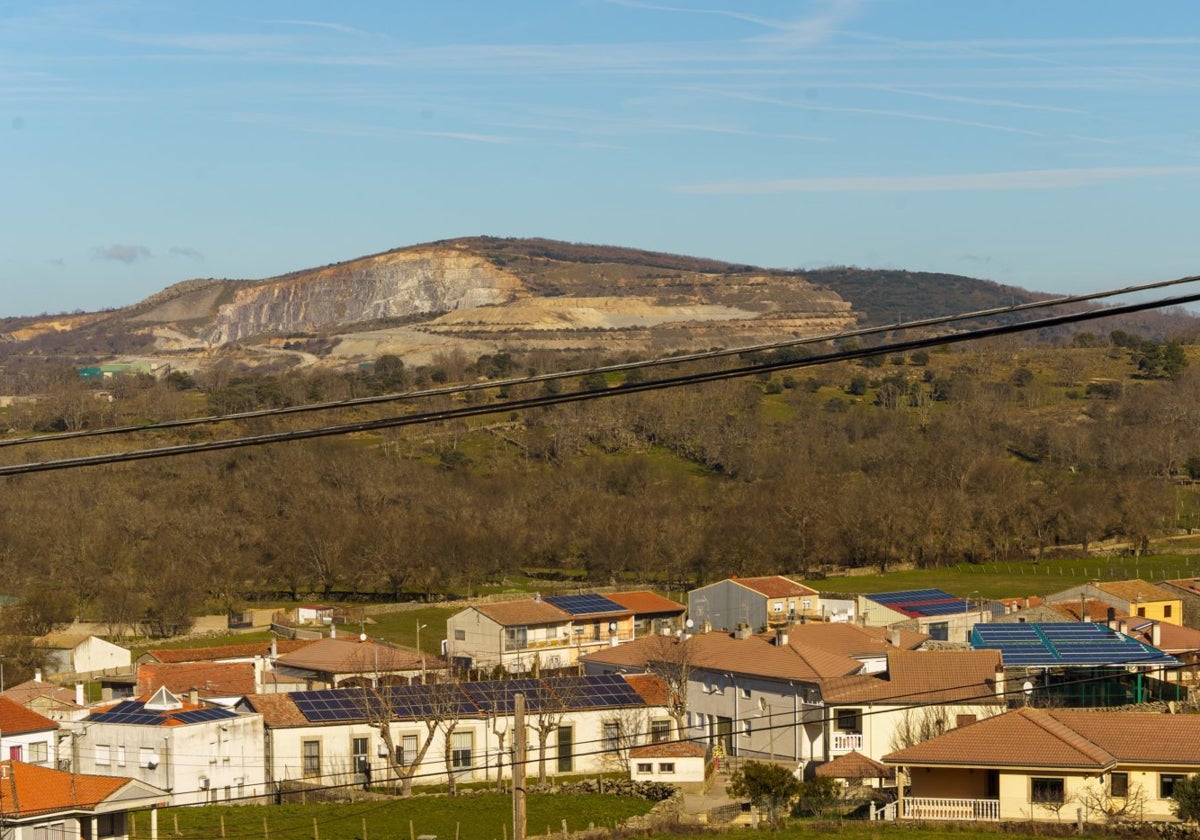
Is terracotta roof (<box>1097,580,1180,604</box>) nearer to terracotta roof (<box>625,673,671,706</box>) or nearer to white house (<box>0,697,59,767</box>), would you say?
terracotta roof (<box>625,673,671,706</box>)

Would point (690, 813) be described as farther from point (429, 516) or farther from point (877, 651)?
point (429, 516)

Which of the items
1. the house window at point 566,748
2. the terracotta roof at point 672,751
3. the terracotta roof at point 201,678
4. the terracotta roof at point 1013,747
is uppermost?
the terracotta roof at point 1013,747

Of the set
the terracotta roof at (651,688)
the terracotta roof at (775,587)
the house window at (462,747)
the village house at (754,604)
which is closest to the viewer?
the house window at (462,747)

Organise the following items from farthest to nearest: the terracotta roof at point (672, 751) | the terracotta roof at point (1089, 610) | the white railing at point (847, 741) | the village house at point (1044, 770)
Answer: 1. the terracotta roof at point (1089, 610)
2. the white railing at point (847, 741)
3. the terracotta roof at point (672, 751)
4. the village house at point (1044, 770)

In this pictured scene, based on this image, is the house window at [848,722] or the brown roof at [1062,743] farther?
the house window at [848,722]

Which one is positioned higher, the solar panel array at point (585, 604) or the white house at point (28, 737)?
the white house at point (28, 737)

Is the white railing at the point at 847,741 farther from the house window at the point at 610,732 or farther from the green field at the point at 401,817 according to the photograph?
the green field at the point at 401,817

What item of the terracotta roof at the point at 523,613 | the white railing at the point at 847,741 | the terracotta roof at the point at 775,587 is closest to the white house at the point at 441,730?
the white railing at the point at 847,741
